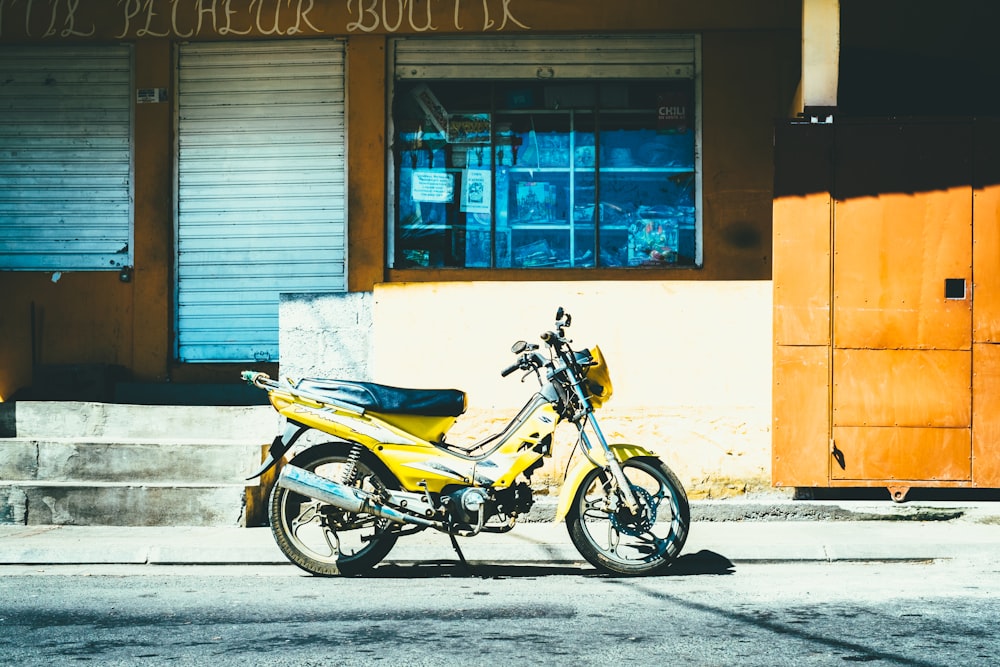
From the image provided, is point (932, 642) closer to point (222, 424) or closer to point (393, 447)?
point (393, 447)

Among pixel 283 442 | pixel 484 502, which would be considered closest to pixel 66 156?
pixel 283 442

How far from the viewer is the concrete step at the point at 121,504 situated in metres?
8.12

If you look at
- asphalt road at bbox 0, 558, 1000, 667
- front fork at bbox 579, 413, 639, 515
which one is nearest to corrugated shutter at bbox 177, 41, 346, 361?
asphalt road at bbox 0, 558, 1000, 667

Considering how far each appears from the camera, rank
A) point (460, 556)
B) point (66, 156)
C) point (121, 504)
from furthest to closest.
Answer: point (66, 156), point (121, 504), point (460, 556)

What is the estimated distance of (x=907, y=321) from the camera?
28.1ft

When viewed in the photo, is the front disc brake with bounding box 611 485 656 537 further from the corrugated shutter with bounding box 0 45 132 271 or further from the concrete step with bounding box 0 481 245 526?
the corrugated shutter with bounding box 0 45 132 271

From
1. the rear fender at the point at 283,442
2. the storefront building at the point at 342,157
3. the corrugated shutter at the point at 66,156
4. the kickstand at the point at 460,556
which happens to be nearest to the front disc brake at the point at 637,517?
the kickstand at the point at 460,556

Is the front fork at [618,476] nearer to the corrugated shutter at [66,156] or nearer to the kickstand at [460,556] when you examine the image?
the kickstand at [460,556]

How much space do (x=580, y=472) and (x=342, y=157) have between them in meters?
5.44

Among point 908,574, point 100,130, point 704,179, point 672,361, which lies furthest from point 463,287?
point 100,130

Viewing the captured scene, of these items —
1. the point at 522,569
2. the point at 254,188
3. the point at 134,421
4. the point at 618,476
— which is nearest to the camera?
the point at 618,476

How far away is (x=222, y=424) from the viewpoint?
939cm

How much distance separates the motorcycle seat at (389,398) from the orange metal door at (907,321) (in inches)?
137

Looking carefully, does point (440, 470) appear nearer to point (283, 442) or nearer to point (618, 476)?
point (283, 442)
